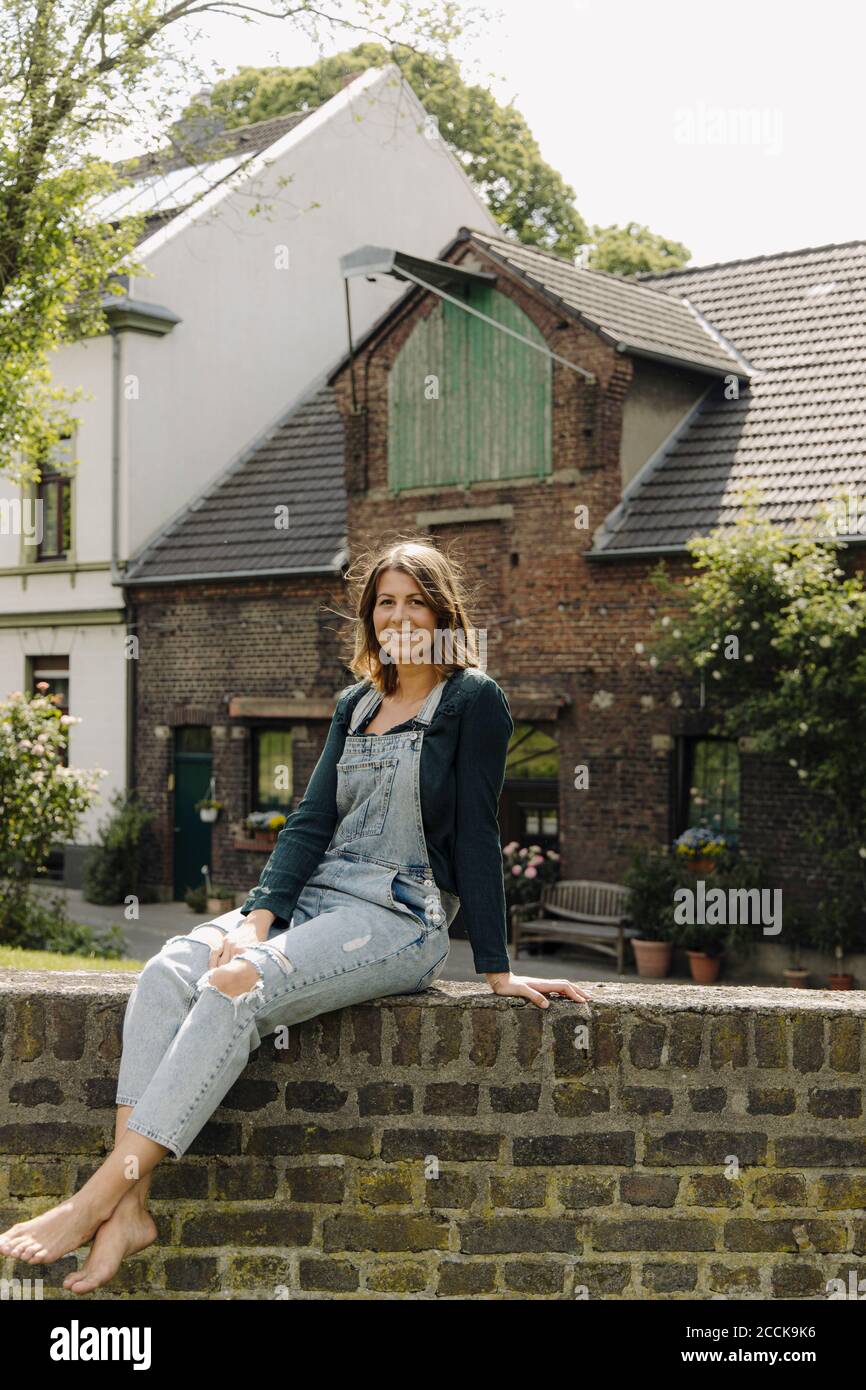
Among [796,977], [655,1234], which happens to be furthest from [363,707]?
[796,977]

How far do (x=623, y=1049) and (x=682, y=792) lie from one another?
12.6m

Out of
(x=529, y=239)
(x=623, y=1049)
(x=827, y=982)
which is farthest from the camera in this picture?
(x=529, y=239)

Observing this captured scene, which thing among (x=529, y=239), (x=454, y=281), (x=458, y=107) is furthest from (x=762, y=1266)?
(x=529, y=239)

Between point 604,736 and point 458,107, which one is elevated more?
point 458,107

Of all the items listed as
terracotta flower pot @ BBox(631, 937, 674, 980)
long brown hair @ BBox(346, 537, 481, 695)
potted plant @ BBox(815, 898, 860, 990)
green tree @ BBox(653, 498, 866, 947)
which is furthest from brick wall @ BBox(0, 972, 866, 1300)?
terracotta flower pot @ BBox(631, 937, 674, 980)

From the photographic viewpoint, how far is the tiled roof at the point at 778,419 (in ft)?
54.7

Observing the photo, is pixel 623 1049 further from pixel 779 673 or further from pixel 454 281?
pixel 454 281

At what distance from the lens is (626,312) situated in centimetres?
1850

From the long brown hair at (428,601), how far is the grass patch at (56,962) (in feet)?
26.1

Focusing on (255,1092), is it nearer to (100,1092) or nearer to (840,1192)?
(100,1092)

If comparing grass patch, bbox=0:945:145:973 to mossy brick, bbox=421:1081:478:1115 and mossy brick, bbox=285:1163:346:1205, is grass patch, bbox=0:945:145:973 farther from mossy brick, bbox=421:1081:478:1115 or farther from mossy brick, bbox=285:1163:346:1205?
mossy brick, bbox=421:1081:478:1115

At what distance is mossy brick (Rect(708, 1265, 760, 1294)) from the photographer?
14.9ft

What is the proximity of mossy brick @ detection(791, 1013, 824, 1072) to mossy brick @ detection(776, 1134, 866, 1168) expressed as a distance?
0.21 metres

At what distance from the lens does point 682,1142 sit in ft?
14.9
